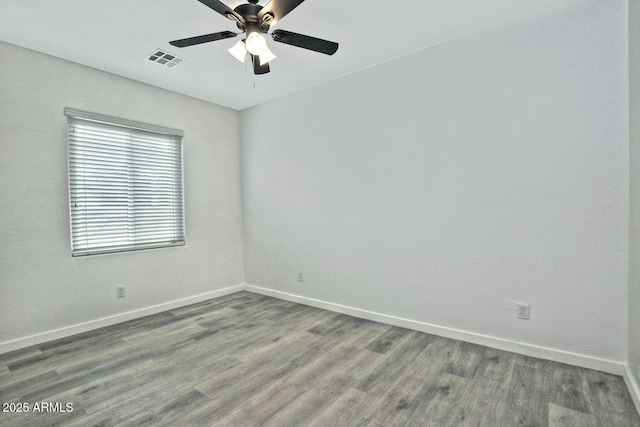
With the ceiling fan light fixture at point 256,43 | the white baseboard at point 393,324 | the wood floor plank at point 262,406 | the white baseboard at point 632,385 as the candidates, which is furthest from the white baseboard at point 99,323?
the white baseboard at point 632,385

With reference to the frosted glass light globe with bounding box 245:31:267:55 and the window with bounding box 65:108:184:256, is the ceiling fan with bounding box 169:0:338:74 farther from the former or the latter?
the window with bounding box 65:108:184:256

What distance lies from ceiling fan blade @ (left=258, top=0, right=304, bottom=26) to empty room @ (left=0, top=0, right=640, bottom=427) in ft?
0.07

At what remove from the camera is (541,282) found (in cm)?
235

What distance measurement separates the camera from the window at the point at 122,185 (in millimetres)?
3045

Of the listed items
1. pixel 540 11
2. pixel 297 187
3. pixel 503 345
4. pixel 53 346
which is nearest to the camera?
pixel 540 11

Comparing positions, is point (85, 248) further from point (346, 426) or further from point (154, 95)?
point (346, 426)

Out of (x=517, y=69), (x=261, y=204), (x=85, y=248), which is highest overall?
(x=517, y=69)

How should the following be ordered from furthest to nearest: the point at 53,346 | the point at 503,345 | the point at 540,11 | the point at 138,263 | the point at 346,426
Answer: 1. the point at 138,263
2. the point at 53,346
3. the point at 503,345
4. the point at 540,11
5. the point at 346,426

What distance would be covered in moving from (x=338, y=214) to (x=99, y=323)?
2734 mm

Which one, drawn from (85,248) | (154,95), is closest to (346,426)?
(85,248)

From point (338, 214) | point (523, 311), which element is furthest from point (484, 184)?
point (338, 214)

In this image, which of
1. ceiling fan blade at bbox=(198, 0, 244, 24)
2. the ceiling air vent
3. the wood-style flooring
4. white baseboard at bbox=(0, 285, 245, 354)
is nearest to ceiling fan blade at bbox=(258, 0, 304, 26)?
ceiling fan blade at bbox=(198, 0, 244, 24)

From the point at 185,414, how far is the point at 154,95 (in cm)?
334

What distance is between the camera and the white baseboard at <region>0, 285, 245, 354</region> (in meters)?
2.68
